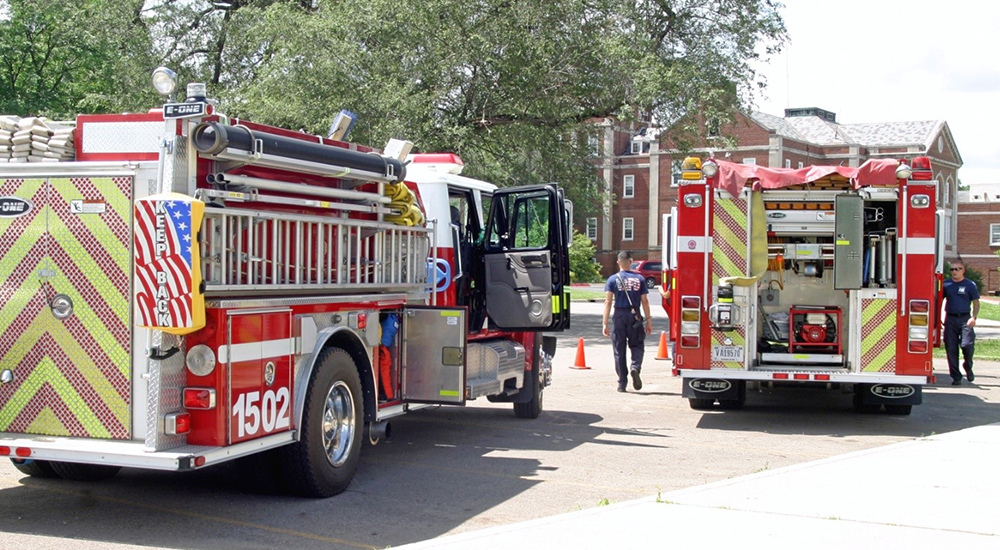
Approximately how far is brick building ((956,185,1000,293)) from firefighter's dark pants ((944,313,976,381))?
6707cm

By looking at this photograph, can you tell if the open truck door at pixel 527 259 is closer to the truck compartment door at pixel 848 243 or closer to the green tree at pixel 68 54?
the truck compartment door at pixel 848 243

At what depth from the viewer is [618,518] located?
6641 mm

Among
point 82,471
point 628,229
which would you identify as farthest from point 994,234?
point 82,471

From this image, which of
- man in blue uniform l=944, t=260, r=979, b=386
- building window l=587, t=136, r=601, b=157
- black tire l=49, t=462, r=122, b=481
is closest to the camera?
black tire l=49, t=462, r=122, b=481

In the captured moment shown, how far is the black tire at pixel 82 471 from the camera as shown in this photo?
7973 mm

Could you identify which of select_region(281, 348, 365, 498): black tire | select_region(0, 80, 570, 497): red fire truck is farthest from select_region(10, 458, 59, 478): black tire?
select_region(281, 348, 365, 498): black tire

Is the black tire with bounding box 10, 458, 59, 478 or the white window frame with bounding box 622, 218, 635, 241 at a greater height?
the white window frame with bounding box 622, 218, 635, 241

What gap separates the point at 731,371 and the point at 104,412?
276 inches

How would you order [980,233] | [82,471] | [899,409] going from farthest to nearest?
[980,233]
[899,409]
[82,471]

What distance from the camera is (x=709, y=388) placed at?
39.0ft

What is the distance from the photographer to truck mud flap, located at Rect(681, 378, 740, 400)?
1186 centimetres

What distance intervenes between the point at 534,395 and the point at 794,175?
3.76 m

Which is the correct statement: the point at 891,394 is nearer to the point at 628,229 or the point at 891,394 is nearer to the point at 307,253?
the point at 307,253

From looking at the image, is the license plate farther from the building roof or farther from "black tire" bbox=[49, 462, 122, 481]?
the building roof
